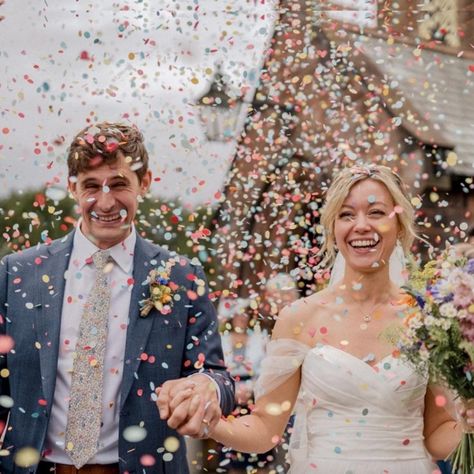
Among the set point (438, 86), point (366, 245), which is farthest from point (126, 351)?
point (438, 86)

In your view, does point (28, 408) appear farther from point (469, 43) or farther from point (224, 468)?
point (469, 43)

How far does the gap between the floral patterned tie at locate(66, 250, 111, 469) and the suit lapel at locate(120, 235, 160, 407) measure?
10cm

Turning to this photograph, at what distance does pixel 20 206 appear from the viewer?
801 centimetres

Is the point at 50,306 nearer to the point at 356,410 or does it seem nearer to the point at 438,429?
the point at 356,410

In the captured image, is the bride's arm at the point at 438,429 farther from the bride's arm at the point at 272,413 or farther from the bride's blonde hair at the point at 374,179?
the bride's blonde hair at the point at 374,179

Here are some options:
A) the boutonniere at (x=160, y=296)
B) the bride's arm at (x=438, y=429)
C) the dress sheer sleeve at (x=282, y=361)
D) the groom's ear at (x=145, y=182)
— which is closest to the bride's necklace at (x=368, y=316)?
the dress sheer sleeve at (x=282, y=361)

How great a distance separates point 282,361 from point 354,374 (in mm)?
286

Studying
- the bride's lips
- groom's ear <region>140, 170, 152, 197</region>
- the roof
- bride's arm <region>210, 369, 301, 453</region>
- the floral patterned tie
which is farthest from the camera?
the roof

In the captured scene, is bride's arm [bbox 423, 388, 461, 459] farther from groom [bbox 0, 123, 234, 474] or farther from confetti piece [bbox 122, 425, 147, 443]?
confetti piece [bbox 122, 425, 147, 443]

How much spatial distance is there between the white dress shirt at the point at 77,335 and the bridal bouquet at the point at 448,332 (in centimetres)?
108

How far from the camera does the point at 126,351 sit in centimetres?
307

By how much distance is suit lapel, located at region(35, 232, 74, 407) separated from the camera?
3.01 metres

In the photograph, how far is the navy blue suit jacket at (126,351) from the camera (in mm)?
3008

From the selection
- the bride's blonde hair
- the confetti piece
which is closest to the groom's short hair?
the bride's blonde hair
